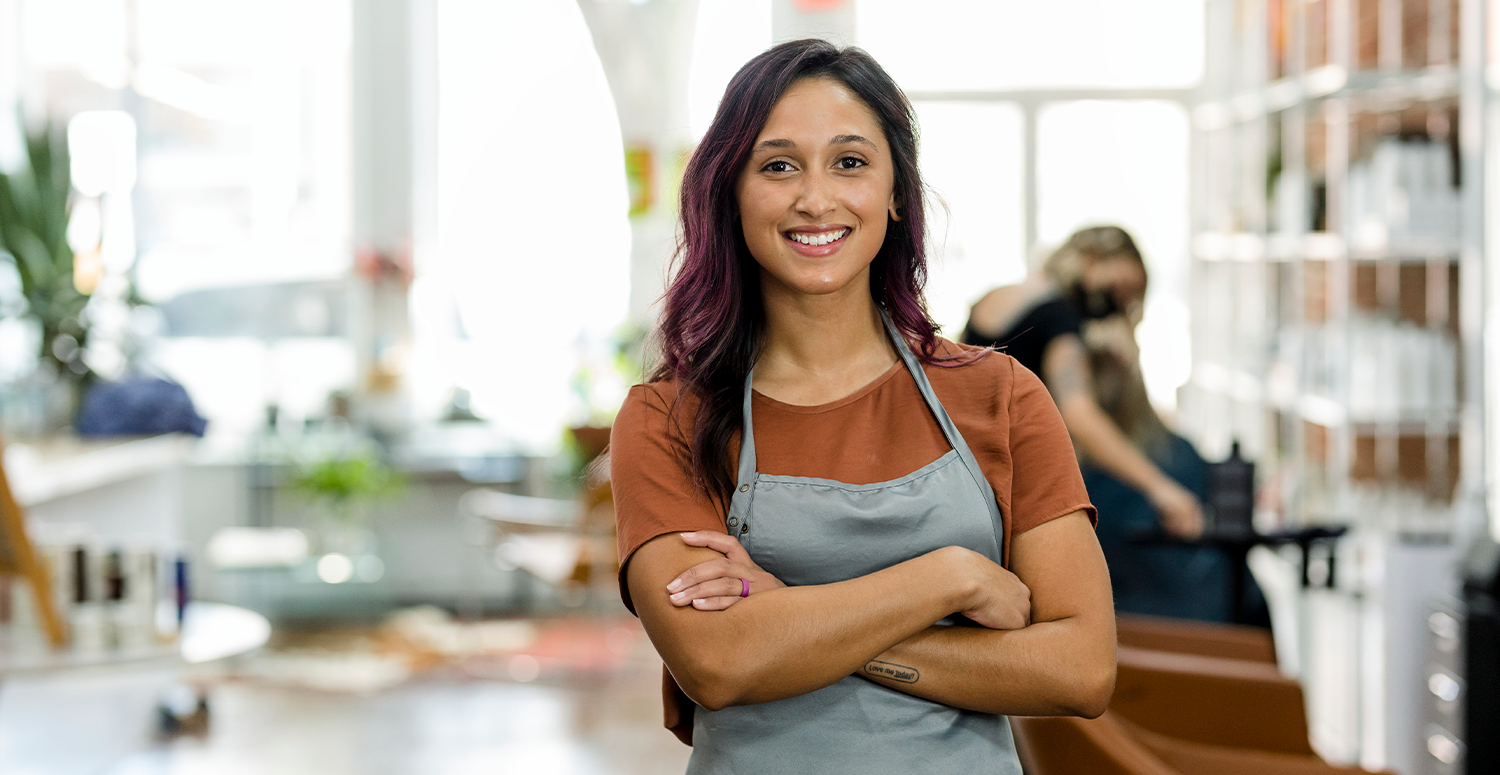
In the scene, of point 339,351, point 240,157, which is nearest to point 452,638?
point 339,351

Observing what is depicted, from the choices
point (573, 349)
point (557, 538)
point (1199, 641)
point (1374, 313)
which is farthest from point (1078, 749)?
point (573, 349)

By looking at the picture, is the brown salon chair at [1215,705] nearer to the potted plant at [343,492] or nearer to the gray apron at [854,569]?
the gray apron at [854,569]

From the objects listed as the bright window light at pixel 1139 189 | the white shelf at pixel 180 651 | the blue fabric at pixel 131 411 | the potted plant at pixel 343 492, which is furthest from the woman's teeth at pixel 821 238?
the bright window light at pixel 1139 189

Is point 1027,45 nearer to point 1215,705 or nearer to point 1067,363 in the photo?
point 1067,363

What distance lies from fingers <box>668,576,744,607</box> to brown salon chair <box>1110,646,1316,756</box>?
1741 mm

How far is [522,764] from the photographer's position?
4508 mm

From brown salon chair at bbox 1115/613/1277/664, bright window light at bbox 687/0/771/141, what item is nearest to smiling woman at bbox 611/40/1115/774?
brown salon chair at bbox 1115/613/1277/664

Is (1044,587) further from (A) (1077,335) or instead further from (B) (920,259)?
(A) (1077,335)

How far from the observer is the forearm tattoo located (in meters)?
1.32

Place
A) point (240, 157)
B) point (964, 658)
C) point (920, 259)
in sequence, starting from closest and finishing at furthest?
point (964, 658) < point (920, 259) < point (240, 157)

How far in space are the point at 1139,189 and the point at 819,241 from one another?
637cm

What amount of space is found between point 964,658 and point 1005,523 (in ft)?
0.48

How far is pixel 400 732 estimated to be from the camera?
487 centimetres

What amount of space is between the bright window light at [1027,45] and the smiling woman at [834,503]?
6020 millimetres
